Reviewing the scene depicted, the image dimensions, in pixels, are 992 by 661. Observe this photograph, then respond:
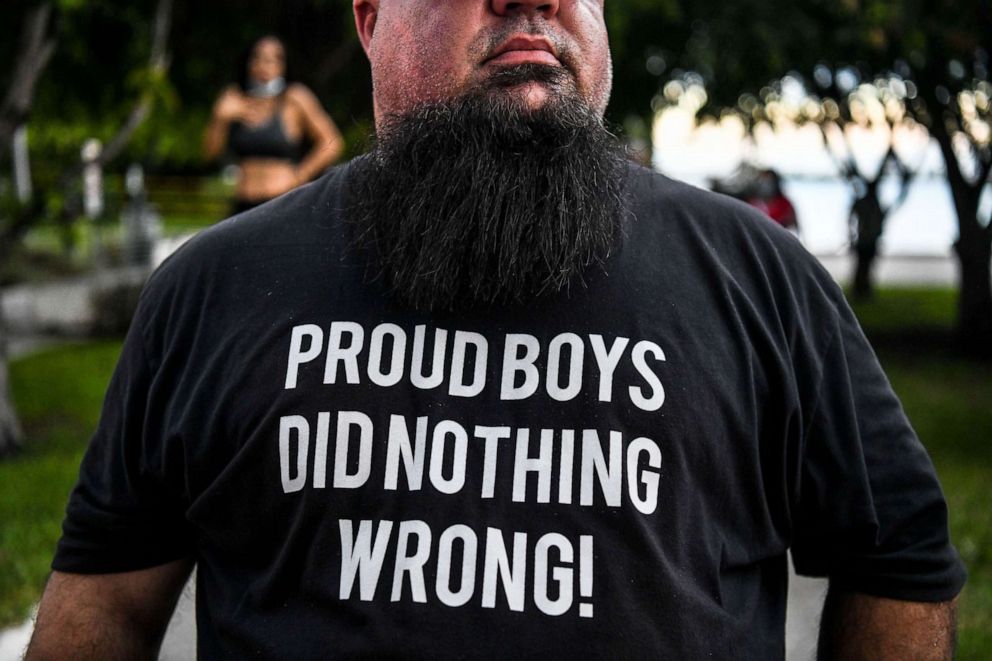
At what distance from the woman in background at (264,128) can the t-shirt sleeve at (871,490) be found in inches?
225

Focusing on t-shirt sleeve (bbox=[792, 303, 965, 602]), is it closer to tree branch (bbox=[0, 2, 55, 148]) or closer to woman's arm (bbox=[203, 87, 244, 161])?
tree branch (bbox=[0, 2, 55, 148])

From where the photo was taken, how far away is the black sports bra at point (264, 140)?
23.5 ft

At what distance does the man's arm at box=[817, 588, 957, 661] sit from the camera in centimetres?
166

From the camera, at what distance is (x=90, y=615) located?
5.79 feet

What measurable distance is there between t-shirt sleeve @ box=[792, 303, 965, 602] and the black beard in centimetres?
36

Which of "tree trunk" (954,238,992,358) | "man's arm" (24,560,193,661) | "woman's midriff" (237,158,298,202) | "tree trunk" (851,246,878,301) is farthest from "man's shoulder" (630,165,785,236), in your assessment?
"tree trunk" (851,246,878,301)

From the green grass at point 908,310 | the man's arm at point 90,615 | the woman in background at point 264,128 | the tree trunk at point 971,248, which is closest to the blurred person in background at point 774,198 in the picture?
the green grass at point 908,310

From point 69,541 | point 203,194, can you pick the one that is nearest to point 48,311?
point 69,541

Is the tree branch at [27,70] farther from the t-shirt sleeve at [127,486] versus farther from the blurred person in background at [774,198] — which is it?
the blurred person in background at [774,198]

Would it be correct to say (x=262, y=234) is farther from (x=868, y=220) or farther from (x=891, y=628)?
(x=868, y=220)

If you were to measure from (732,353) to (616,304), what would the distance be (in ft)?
0.54

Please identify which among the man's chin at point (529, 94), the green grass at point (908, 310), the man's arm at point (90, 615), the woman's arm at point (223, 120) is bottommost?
the green grass at point (908, 310)

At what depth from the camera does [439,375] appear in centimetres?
161

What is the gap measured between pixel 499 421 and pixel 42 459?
5.52 meters
